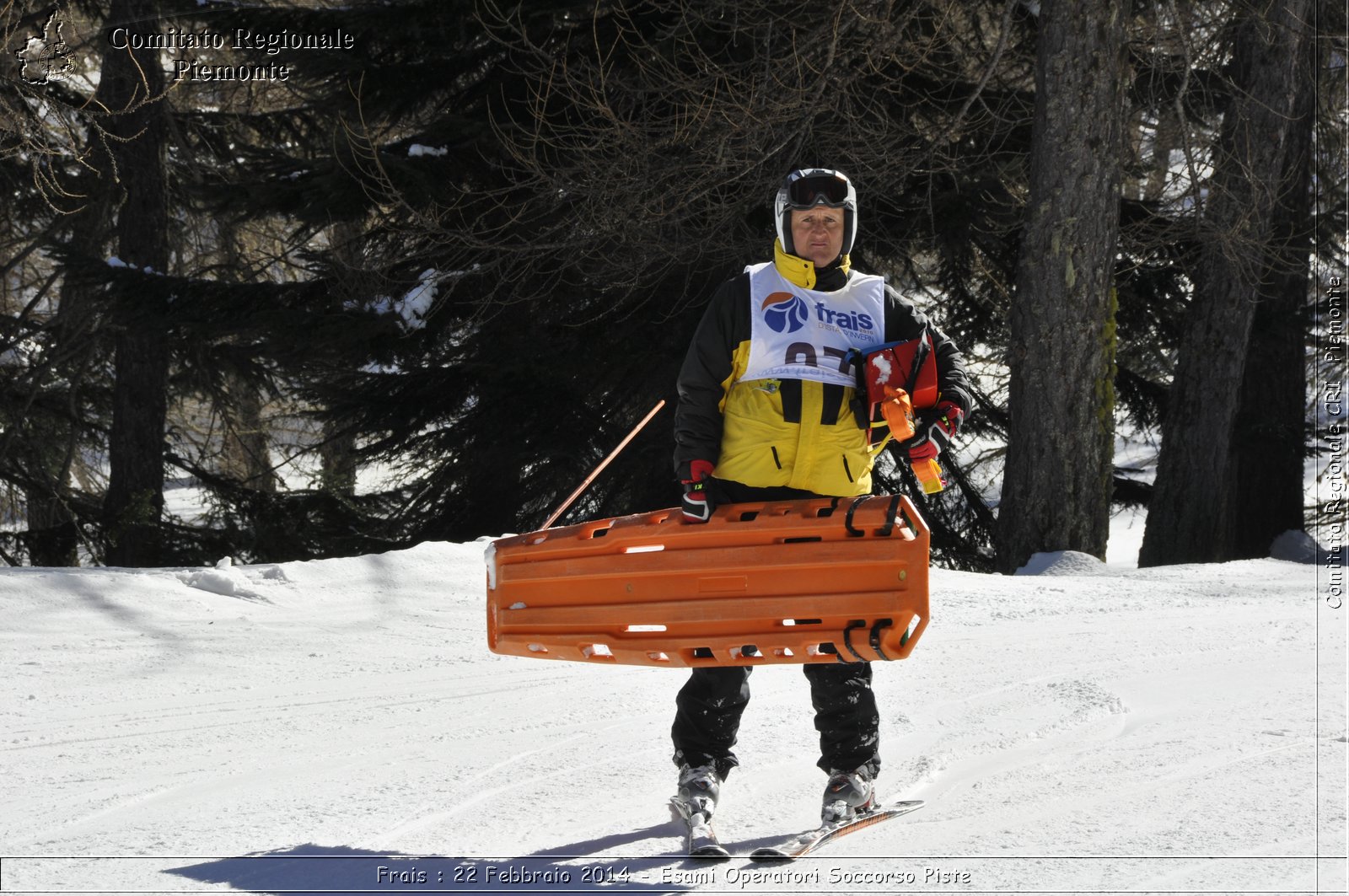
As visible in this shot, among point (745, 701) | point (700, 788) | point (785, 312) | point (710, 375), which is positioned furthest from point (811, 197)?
point (700, 788)

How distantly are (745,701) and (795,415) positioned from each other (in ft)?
3.13

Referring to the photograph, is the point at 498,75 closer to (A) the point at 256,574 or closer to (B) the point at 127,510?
(B) the point at 127,510

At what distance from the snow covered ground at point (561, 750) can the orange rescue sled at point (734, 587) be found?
1.85 ft

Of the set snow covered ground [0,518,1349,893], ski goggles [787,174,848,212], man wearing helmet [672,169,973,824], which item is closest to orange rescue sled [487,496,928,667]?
man wearing helmet [672,169,973,824]

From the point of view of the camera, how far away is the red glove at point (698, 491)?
387 centimetres

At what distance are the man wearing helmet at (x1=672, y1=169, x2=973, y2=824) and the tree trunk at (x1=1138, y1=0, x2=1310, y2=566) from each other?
9.39 m

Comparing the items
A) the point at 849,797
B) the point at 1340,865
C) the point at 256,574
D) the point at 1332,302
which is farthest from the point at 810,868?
the point at 1332,302

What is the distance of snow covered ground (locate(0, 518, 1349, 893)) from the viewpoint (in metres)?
3.48

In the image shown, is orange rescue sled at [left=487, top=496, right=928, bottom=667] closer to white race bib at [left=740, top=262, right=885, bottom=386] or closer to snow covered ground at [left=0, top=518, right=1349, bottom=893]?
white race bib at [left=740, top=262, right=885, bottom=386]

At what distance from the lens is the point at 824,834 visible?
12.2 ft

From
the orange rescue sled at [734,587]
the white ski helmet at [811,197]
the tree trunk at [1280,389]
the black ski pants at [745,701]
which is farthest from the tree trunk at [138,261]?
the tree trunk at [1280,389]

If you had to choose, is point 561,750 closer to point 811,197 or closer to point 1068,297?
point 811,197

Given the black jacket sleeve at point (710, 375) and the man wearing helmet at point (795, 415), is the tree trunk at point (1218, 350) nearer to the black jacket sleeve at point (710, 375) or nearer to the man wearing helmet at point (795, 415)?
the man wearing helmet at point (795, 415)

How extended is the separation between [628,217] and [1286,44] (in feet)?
22.9
